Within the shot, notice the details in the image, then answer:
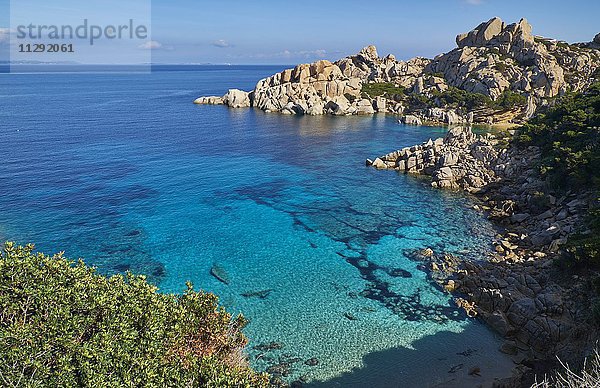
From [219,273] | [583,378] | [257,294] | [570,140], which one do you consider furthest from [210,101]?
[583,378]

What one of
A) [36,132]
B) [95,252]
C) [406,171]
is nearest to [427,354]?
[95,252]

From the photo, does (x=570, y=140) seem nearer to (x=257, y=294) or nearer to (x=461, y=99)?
(x=257, y=294)

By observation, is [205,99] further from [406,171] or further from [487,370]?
[487,370]

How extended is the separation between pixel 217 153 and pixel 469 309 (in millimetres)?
50722

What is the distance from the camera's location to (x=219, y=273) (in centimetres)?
3098

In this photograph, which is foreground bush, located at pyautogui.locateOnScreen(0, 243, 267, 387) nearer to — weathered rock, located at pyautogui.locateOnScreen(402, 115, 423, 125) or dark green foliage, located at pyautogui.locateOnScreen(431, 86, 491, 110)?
weathered rock, located at pyautogui.locateOnScreen(402, 115, 423, 125)

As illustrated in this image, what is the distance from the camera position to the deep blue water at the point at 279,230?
77.5 ft

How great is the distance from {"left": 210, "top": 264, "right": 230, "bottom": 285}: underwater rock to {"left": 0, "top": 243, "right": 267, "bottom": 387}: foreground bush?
567 inches

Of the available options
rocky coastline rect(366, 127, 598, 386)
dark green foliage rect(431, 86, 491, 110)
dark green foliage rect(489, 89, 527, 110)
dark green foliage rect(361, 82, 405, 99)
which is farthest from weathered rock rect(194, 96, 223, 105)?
rocky coastline rect(366, 127, 598, 386)

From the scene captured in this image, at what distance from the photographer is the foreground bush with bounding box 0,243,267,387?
38.0 ft

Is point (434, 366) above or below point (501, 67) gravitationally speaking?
below

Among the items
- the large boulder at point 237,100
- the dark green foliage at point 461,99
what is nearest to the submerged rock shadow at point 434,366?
Answer: the dark green foliage at point 461,99

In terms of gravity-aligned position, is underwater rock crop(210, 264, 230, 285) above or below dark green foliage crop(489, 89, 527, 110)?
below

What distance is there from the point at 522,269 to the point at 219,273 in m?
22.2
